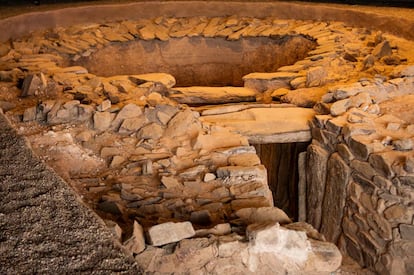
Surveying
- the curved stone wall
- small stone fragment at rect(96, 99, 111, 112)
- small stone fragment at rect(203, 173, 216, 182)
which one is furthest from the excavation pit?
small stone fragment at rect(203, 173, 216, 182)

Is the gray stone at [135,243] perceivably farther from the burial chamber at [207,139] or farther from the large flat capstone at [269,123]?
the large flat capstone at [269,123]

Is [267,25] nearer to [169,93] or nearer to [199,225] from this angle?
[169,93]

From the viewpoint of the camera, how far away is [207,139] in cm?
412

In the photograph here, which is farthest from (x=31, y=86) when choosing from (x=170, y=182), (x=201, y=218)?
(x=201, y=218)

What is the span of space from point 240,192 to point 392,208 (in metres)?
1.26

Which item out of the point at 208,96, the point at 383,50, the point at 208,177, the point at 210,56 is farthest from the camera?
the point at 210,56

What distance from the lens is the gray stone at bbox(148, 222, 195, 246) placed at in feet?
8.21

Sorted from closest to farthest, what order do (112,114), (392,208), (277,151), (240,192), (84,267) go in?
(84,267) < (240,192) < (392,208) < (112,114) < (277,151)

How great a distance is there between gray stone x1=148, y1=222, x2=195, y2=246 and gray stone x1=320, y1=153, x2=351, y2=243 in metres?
2.12

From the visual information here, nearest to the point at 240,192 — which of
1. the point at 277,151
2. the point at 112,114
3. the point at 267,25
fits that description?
the point at 112,114

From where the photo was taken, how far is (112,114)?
14.2ft

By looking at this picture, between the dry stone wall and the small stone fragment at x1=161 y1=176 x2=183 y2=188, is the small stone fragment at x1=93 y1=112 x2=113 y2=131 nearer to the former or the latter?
the small stone fragment at x1=161 y1=176 x2=183 y2=188

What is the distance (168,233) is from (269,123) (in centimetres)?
243

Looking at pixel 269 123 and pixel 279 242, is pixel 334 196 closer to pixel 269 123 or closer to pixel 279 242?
pixel 269 123
